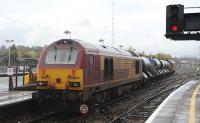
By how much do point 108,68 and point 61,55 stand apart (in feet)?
11.6

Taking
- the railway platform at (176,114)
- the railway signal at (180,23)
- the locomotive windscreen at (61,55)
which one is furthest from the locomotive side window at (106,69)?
the railway signal at (180,23)

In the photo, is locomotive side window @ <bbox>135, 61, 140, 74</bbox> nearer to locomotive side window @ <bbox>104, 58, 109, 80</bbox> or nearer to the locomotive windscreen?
locomotive side window @ <bbox>104, 58, 109, 80</bbox>

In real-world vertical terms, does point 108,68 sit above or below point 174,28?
below

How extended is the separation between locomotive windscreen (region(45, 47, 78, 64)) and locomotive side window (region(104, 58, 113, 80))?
2766mm

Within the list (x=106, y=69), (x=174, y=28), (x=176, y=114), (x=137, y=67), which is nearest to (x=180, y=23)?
(x=174, y=28)

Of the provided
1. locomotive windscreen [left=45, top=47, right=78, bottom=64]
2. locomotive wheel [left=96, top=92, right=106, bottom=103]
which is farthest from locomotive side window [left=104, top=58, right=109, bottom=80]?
locomotive windscreen [left=45, top=47, right=78, bottom=64]

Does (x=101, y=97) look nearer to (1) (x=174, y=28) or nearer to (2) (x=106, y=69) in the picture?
(2) (x=106, y=69)

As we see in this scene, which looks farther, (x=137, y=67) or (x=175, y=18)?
(x=137, y=67)

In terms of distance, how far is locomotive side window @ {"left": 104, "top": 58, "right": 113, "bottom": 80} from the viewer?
18.5 metres

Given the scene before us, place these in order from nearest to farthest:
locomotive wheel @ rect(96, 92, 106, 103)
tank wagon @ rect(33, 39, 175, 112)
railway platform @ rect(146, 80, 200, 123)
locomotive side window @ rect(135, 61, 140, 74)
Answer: railway platform @ rect(146, 80, 200, 123)
tank wagon @ rect(33, 39, 175, 112)
locomotive wheel @ rect(96, 92, 106, 103)
locomotive side window @ rect(135, 61, 140, 74)

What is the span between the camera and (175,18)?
35.2 feet

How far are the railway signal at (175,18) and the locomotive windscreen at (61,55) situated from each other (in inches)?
228

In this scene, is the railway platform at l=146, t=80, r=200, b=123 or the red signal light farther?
the railway platform at l=146, t=80, r=200, b=123

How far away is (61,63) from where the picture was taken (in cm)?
1593
